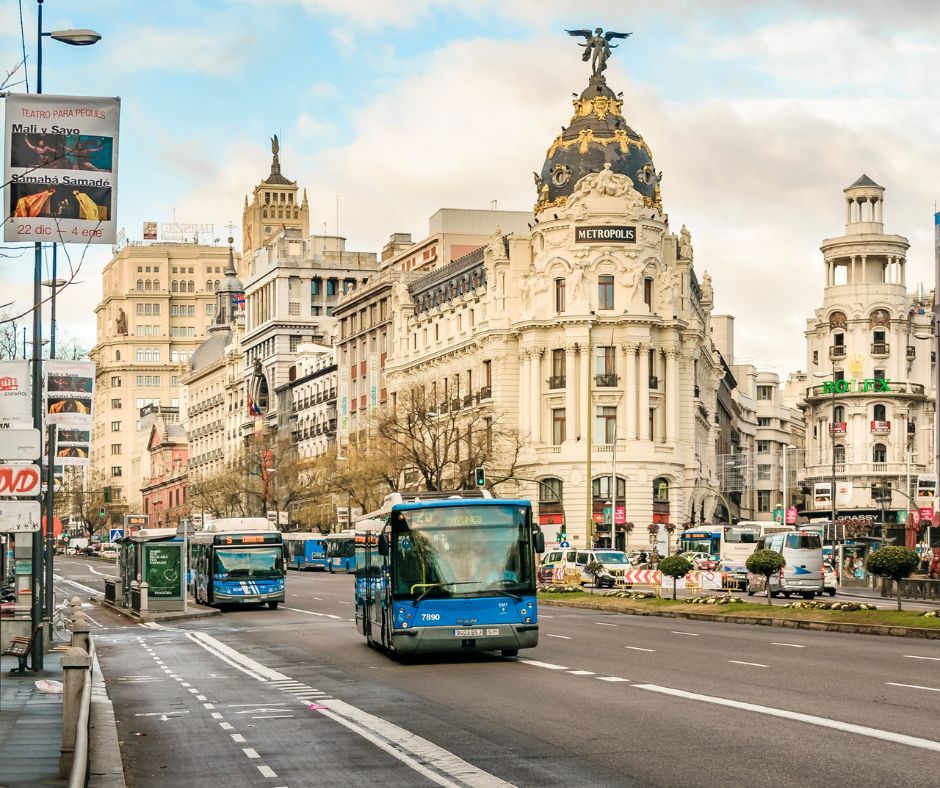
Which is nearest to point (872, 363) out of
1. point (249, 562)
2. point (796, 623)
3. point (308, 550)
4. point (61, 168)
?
point (308, 550)

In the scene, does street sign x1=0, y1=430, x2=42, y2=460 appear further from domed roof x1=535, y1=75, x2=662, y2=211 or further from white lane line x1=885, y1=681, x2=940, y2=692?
domed roof x1=535, y1=75, x2=662, y2=211

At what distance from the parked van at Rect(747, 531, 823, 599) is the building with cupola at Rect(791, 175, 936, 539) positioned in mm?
77224

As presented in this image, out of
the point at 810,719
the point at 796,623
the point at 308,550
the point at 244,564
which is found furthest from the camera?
the point at 308,550

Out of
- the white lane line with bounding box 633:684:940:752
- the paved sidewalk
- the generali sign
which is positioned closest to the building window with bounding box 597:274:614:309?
the paved sidewalk

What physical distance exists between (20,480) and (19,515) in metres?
0.60

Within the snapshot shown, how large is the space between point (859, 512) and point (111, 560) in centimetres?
6504

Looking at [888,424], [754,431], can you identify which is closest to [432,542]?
[888,424]

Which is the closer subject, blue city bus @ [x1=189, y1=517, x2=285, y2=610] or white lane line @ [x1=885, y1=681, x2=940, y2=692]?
white lane line @ [x1=885, y1=681, x2=940, y2=692]

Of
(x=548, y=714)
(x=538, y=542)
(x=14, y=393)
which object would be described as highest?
(x=14, y=393)

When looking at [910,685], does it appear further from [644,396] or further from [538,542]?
[644,396]

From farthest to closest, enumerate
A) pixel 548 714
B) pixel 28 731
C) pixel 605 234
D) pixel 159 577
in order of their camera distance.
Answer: pixel 605 234 → pixel 159 577 → pixel 548 714 → pixel 28 731

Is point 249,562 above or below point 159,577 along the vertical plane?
above

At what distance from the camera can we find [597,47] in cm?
9875

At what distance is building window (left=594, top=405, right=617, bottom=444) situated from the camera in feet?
307
